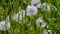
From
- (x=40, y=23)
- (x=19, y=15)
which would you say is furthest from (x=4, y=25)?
(x=40, y=23)

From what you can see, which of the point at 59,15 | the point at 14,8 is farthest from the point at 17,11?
the point at 59,15

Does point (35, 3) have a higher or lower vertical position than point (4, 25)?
higher

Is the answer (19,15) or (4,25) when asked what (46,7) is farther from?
(4,25)

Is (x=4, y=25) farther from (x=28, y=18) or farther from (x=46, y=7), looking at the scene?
(x=46, y=7)

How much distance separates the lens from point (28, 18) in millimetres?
1354

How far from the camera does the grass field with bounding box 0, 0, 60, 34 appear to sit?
127 centimetres

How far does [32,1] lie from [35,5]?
4 centimetres

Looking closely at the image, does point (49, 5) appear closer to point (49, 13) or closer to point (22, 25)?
point (49, 13)

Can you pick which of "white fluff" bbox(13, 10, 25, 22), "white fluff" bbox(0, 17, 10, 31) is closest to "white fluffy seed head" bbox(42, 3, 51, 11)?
"white fluff" bbox(13, 10, 25, 22)

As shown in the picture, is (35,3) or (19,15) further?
(35,3)

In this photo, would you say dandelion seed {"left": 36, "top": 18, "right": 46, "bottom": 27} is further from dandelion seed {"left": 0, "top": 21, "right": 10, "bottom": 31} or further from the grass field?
dandelion seed {"left": 0, "top": 21, "right": 10, "bottom": 31}

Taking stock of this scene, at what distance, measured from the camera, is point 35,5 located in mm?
1403

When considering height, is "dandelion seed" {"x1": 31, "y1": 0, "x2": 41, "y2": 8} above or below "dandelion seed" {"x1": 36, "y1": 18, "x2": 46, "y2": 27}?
above

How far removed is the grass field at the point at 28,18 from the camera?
127cm
